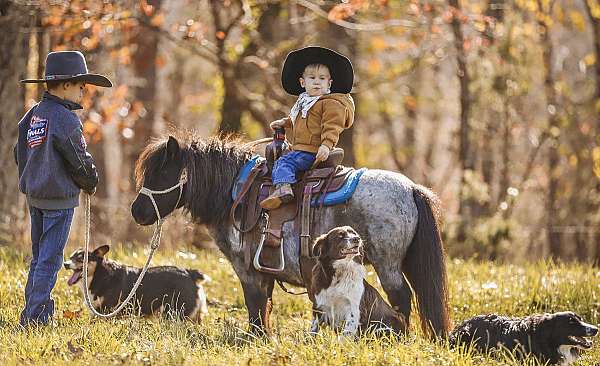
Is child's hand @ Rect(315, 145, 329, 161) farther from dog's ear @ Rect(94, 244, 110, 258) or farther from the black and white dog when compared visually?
dog's ear @ Rect(94, 244, 110, 258)

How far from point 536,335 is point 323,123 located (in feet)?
7.29

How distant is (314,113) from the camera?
7.41m

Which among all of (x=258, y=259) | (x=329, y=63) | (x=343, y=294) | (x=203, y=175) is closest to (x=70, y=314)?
(x=203, y=175)

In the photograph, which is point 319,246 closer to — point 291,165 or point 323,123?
point 291,165

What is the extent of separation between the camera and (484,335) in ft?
22.9

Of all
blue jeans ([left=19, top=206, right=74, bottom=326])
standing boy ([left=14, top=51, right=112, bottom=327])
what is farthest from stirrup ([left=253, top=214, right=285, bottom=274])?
blue jeans ([left=19, top=206, right=74, bottom=326])

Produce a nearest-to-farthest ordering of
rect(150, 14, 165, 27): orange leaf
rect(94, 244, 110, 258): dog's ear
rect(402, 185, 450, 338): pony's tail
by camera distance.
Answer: rect(402, 185, 450, 338): pony's tail
rect(94, 244, 110, 258): dog's ear
rect(150, 14, 165, 27): orange leaf

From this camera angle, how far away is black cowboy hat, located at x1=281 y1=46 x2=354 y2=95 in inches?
295

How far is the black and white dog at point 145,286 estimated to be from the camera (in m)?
8.31

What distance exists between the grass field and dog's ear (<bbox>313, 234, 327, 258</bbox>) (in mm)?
574

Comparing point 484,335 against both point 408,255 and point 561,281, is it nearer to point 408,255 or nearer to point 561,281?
point 408,255

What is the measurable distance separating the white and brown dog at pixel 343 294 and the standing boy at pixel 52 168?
2.00 metres

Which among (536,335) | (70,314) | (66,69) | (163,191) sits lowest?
(70,314)

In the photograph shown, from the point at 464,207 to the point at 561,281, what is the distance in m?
5.79
